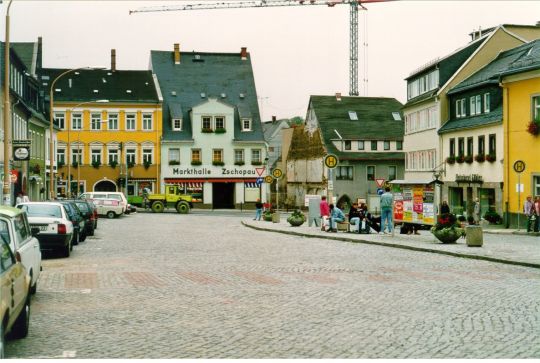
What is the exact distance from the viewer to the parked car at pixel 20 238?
12.0 m

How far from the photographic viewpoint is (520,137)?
4478 centimetres

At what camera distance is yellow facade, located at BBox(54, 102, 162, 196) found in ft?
279

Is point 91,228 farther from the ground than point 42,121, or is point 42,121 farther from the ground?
point 42,121

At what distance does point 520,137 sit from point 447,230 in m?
18.2

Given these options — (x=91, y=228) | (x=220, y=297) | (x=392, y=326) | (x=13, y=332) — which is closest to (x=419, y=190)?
(x=91, y=228)

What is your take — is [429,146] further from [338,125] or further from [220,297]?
[220,297]

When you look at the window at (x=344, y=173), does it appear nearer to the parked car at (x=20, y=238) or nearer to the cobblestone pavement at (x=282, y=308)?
the cobblestone pavement at (x=282, y=308)

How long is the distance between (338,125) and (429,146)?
932 inches

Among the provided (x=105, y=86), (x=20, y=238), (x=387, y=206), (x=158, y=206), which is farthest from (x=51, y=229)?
(x=105, y=86)

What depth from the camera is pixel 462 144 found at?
185 ft

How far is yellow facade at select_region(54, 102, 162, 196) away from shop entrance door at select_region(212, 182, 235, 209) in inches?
229

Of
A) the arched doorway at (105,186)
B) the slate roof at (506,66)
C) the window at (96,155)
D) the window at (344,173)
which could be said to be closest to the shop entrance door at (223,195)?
the arched doorway at (105,186)

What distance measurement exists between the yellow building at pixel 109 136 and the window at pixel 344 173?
17630 millimetres

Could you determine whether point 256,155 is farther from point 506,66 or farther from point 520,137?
point 520,137
